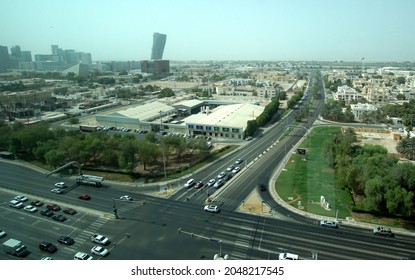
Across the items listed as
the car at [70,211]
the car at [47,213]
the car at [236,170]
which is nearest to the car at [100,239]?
the car at [70,211]

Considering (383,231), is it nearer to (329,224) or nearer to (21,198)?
(329,224)

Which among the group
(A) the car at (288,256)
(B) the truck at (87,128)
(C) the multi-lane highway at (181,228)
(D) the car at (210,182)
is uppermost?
(B) the truck at (87,128)

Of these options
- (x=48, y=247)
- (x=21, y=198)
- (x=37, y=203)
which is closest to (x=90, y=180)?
(x=37, y=203)

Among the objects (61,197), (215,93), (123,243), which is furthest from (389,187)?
→ (215,93)

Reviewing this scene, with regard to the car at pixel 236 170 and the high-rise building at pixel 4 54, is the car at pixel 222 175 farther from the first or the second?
the high-rise building at pixel 4 54

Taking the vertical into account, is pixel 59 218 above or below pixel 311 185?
below

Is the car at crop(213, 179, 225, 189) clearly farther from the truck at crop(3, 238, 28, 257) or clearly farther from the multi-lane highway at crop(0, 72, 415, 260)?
the truck at crop(3, 238, 28, 257)
